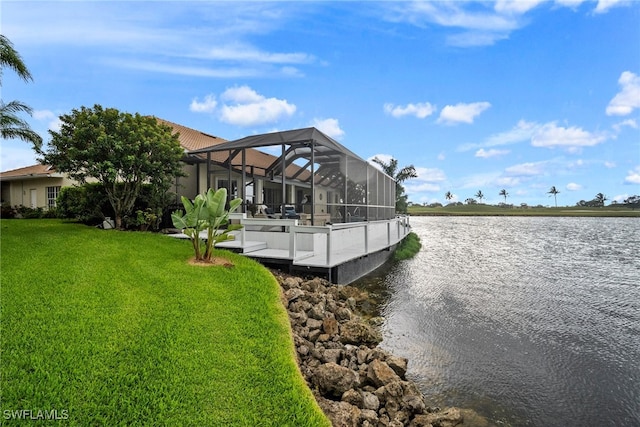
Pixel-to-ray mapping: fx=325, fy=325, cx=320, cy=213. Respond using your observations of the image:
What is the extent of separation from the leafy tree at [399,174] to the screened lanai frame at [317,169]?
55.8 ft

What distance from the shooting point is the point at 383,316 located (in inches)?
343

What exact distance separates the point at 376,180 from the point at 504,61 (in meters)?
9.14

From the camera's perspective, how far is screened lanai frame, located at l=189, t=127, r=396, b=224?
36.1 feet

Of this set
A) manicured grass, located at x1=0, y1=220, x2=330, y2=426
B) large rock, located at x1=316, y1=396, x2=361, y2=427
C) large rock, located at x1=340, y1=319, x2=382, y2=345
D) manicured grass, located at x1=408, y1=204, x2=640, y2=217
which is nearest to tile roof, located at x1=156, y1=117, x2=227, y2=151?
manicured grass, located at x1=0, y1=220, x2=330, y2=426

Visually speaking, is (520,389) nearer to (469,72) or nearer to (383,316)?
(383,316)

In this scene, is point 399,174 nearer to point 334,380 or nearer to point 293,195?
point 293,195

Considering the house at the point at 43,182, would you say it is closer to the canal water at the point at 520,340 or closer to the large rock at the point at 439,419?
the canal water at the point at 520,340

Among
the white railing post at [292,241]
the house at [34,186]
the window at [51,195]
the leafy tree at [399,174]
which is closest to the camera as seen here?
the white railing post at [292,241]

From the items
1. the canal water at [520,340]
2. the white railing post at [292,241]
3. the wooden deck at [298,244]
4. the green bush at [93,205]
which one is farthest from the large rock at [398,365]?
the green bush at [93,205]

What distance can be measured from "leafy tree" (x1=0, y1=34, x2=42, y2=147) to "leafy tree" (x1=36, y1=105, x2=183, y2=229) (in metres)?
3.26

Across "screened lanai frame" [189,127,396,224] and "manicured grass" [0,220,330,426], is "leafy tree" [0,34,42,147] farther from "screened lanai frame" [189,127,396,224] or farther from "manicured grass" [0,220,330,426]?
"manicured grass" [0,220,330,426]

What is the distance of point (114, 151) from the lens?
11.0 meters

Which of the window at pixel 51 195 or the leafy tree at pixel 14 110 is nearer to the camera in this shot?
the leafy tree at pixel 14 110

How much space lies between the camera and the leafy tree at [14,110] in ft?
39.6
